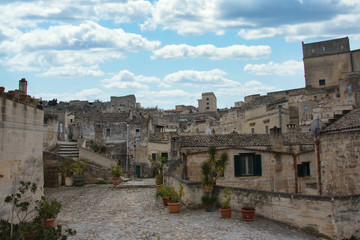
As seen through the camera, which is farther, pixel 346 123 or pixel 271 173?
pixel 271 173

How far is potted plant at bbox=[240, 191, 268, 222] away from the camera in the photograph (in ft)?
36.6

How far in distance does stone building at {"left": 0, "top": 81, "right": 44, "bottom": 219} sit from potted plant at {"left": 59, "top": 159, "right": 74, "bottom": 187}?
9.48 m

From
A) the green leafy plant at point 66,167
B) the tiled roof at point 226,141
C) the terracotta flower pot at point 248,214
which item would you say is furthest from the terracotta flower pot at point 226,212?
the green leafy plant at point 66,167

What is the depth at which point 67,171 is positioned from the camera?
2125cm

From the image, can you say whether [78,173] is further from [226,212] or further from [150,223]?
[226,212]

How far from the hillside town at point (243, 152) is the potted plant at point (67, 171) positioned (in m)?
0.52

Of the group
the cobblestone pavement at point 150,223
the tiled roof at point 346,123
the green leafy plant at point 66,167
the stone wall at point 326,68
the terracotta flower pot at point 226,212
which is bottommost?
the cobblestone pavement at point 150,223

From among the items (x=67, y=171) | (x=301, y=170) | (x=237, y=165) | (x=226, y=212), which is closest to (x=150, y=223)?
(x=226, y=212)

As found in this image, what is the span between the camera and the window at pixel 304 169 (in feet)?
71.3

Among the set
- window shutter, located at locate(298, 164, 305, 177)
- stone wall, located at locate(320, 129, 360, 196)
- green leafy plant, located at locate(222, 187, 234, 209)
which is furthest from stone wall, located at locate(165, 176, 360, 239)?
window shutter, located at locate(298, 164, 305, 177)

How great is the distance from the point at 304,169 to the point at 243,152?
5143 mm

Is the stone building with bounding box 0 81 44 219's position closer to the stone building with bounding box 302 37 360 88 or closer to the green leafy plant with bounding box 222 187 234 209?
the green leafy plant with bounding box 222 187 234 209

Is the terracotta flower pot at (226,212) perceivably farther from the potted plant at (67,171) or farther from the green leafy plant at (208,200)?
the potted plant at (67,171)

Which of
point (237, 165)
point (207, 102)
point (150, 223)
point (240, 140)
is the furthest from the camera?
point (207, 102)
